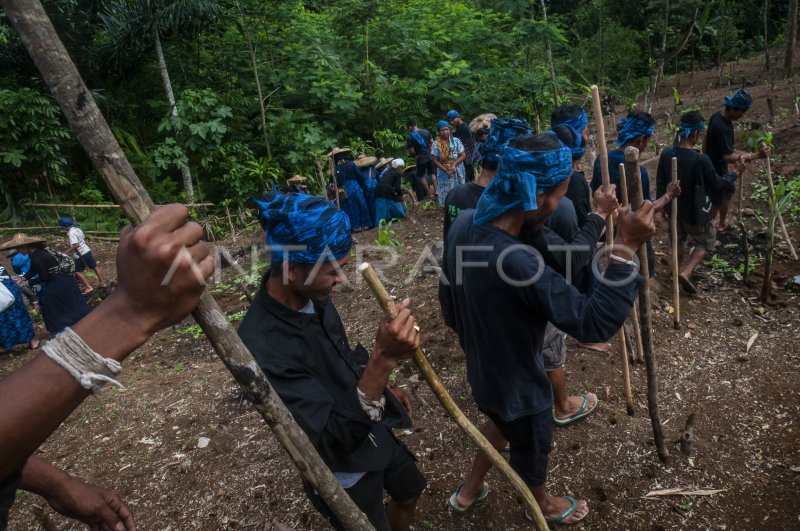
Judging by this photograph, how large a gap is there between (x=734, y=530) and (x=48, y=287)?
810 centimetres

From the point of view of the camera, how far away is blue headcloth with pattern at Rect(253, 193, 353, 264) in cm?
194

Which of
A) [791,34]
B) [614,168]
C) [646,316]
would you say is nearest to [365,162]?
[614,168]

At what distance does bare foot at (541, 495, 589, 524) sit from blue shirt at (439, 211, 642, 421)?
84cm

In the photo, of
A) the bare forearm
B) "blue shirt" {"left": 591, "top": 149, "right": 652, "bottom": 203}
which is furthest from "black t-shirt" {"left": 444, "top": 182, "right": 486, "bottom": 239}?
the bare forearm

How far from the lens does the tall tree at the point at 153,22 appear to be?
10.8 meters

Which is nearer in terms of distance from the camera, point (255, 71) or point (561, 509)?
point (561, 509)

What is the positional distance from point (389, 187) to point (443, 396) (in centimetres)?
746

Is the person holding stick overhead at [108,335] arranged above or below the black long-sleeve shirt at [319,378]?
above

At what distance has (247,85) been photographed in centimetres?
1326

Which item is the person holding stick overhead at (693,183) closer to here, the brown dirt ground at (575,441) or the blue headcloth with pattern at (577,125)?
the brown dirt ground at (575,441)

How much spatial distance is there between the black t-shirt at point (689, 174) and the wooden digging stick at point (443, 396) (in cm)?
380

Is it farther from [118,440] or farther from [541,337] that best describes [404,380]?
[118,440]

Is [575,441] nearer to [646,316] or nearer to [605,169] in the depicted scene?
[646,316]

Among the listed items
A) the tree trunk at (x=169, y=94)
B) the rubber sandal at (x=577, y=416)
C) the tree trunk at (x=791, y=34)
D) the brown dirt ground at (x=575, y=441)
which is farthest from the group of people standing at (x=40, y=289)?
the tree trunk at (x=791, y=34)
